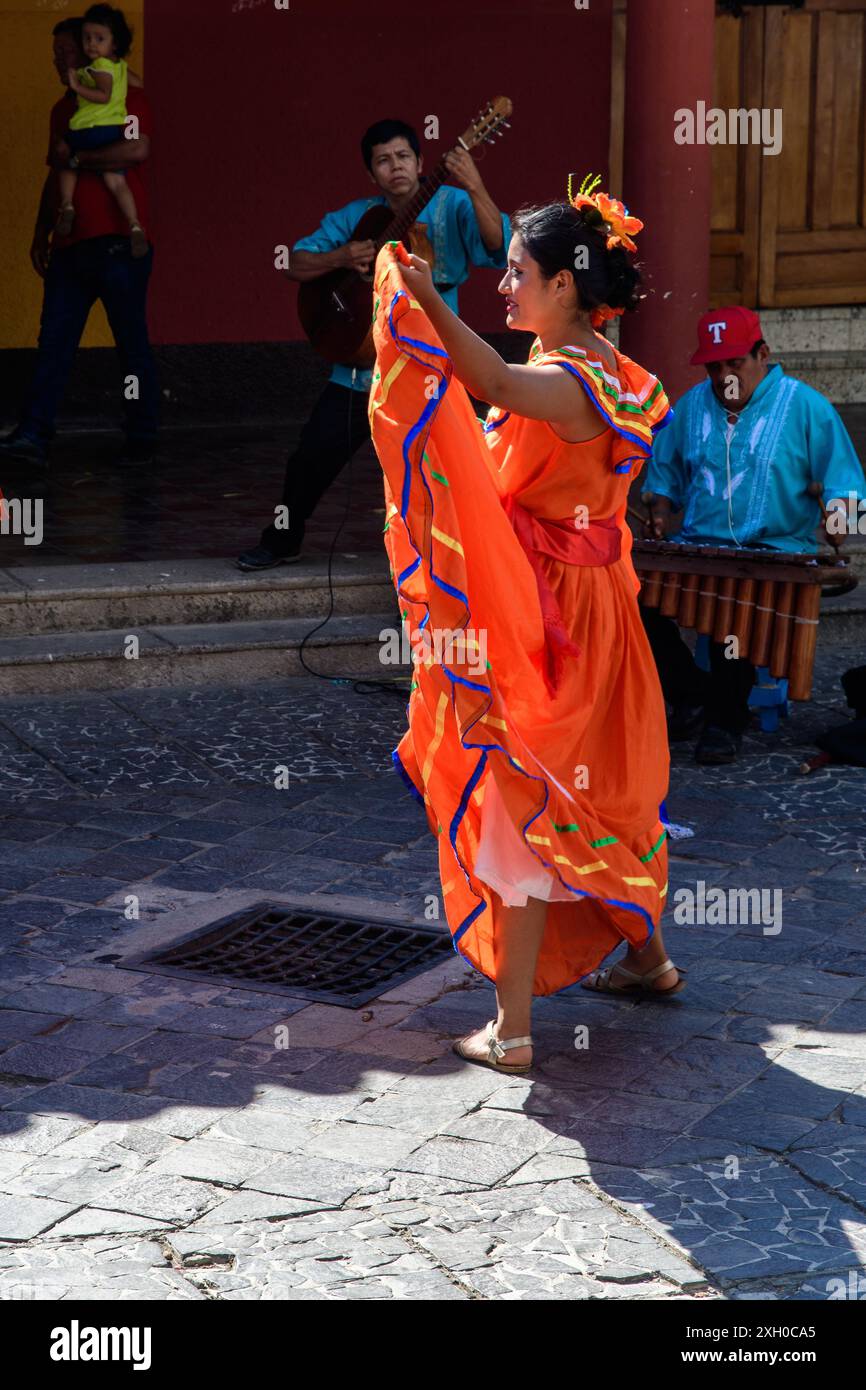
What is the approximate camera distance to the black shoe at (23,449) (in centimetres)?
949

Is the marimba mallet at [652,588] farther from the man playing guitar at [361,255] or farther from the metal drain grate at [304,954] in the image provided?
the metal drain grate at [304,954]

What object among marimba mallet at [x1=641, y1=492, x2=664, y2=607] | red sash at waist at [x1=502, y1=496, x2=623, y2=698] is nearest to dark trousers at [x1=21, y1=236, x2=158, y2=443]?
marimba mallet at [x1=641, y1=492, x2=664, y2=607]

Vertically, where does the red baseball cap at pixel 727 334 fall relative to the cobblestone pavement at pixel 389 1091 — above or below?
above

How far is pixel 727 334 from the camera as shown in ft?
21.4

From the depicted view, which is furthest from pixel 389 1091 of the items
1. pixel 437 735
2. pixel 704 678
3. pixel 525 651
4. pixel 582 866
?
pixel 704 678

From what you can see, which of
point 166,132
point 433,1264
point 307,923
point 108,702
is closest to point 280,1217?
point 433,1264

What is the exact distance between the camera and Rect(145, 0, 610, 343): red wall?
10539 mm

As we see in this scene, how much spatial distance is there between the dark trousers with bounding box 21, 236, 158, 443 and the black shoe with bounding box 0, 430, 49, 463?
3 cm

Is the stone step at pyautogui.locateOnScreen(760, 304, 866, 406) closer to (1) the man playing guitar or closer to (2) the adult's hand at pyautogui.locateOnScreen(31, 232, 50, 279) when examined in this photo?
(2) the adult's hand at pyautogui.locateOnScreen(31, 232, 50, 279)

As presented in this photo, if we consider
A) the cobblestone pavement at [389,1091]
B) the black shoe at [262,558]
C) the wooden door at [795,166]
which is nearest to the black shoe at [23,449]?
the black shoe at [262,558]

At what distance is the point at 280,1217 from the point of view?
374 centimetres

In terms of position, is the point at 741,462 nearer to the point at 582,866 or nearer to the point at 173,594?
the point at 173,594

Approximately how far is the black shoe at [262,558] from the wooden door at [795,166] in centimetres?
449

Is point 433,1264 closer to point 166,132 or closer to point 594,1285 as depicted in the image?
point 594,1285
